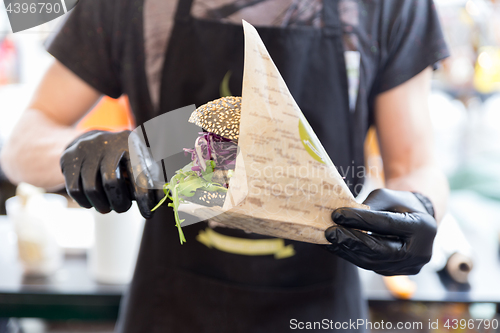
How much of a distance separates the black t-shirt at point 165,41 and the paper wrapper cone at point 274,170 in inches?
13.4

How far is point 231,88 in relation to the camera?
65 cm

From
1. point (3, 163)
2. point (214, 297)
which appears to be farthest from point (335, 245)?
point (3, 163)

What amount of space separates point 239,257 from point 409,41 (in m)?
0.60

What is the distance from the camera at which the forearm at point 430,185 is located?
0.78 m

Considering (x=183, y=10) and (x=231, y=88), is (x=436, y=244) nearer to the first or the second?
(x=231, y=88)

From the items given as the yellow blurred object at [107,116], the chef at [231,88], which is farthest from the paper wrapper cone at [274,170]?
the yellow blurred object at [107,116]

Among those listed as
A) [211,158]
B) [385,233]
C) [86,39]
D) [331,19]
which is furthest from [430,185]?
[86,39]

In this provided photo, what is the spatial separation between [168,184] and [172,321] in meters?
0.44

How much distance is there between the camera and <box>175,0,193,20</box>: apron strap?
29.1 inches

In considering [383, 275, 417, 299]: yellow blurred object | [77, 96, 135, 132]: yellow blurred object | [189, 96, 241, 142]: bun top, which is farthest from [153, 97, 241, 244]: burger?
[77, 96, 135, 132]: yellow blurred object

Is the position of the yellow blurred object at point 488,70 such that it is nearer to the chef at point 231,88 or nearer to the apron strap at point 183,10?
the chef at point 231,88

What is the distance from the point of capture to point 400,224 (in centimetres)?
58

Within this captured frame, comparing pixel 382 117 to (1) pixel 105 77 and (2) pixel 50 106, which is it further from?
(2) pixel 50 106

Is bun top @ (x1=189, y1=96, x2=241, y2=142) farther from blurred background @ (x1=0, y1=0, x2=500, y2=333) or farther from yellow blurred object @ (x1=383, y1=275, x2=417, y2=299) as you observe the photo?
yellow blurred object @ (x1=383, y1=275, x2=417, y2=299)
